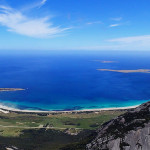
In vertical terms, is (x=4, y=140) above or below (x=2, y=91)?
below

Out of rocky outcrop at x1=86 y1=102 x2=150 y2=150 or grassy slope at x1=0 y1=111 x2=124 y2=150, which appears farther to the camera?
grassy slope at x1=0 y1=111 x2=124 y2=150

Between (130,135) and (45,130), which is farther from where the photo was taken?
(45,130)

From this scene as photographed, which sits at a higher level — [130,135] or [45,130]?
[130,135]

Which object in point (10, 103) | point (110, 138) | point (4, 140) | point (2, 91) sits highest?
point (2, 91)

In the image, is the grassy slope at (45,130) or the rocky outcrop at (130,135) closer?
the rocky outcrop at (130,135)

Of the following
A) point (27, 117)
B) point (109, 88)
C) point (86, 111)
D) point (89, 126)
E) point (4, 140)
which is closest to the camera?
point (4, 140)

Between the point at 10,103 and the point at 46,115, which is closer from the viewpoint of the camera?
the point at 46,115

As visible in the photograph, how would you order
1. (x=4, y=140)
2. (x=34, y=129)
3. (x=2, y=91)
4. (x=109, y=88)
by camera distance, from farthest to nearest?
1. (x=109, y=88)
2. (x=2, y=91)
3. (x=34, y=129)
4. (x=4, y=140)

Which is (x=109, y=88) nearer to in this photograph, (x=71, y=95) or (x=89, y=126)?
(x=71, y=95)

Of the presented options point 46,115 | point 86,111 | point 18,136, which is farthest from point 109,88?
point 18,136
